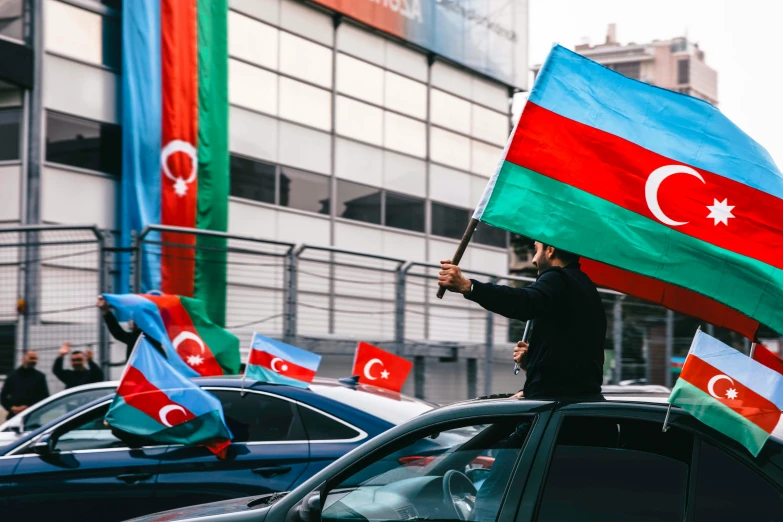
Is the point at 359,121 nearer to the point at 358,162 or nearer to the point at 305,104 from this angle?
the point at 358,162

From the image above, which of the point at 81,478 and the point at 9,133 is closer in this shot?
the point at 81,478

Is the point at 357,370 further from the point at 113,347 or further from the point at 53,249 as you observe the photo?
the point at 53,249

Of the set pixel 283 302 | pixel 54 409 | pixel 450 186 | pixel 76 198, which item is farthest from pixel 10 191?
pixel 450 186

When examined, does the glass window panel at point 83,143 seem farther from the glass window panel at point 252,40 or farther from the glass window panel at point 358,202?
the glass window panel at point 358,202

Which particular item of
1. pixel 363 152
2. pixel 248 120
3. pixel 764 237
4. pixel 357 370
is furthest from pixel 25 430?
pixel 363 152

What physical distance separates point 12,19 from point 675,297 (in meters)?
18.8

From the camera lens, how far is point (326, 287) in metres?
13.2

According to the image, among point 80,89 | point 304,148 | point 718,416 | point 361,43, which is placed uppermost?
point 361,43

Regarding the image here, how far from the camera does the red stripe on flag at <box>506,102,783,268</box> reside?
4332 mm

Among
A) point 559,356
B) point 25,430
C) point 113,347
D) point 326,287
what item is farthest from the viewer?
point 326,287

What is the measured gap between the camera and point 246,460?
6.63 meters

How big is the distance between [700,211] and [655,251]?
252 millimetres

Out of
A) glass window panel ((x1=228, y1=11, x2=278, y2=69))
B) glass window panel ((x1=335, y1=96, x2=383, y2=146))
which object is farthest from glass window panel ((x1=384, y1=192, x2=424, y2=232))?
glass window panel ((x1=228, y1=11, x2=278, y2=69))

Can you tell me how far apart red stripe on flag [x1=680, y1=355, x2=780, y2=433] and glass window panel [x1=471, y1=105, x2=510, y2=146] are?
1247 inches
